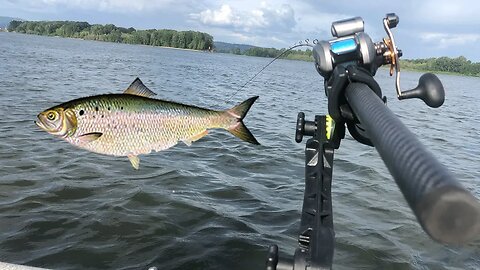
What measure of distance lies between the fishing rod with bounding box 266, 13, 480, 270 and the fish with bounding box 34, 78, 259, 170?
594 millimetres

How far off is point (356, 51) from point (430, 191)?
2287 millimetres

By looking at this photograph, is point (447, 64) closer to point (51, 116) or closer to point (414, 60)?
point (414, 60)

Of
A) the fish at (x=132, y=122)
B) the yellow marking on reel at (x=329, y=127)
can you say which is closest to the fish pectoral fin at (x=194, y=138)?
the fish at (x=132, y=122)

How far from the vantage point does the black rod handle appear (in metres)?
0.93

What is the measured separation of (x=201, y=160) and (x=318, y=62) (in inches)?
268

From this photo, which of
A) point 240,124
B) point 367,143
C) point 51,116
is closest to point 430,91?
point 367,143

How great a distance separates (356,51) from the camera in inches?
123

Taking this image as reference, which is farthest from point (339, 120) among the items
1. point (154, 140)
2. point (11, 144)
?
point (11, 144)

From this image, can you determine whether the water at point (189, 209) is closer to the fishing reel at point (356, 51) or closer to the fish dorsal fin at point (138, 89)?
the fishing reel at point (356, 51)

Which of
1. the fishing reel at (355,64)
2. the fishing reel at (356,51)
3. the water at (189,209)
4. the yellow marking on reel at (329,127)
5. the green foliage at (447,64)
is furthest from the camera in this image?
the green foliage at (447,64)

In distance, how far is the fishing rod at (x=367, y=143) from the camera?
95 cm

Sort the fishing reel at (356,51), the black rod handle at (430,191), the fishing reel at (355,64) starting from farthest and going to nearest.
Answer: the fishing reel at (356,51) → the fishing reel at (355,64) → the black rod handle at (430,191)

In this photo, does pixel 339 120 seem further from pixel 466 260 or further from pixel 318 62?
pixel 466 260

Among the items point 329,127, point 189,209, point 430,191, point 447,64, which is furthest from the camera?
point 447,64
